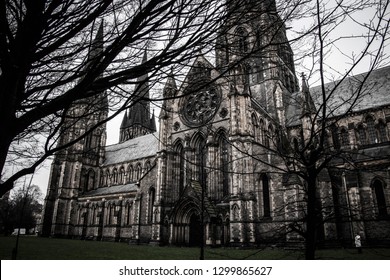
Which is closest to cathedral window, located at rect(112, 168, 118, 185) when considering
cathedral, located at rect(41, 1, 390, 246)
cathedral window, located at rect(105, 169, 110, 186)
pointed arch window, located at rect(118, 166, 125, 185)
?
pointed arch window, located at rect(118, 166, 125, 185)

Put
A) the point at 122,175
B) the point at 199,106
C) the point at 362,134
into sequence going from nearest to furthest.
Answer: the point at 362,134, the point at 199,106, the point at 122,175

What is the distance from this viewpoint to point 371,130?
25094 millimetres

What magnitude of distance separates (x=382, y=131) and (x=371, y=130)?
2.90 feet

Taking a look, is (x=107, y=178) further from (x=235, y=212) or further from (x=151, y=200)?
(x=235, y=212)

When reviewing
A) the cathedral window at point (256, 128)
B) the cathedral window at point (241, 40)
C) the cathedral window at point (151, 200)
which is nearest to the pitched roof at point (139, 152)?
the cathedral window at point (151, 200)

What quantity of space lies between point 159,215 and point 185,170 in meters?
4.61

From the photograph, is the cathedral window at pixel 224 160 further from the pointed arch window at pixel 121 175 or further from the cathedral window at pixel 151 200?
the pointed arch window at pixel 121 175

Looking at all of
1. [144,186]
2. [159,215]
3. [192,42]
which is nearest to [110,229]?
[144,186]

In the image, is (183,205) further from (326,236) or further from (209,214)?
(326,236)

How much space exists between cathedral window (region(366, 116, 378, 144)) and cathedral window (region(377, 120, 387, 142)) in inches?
17.4

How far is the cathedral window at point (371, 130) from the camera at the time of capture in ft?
81.4

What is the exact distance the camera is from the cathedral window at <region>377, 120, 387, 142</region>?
2416cm

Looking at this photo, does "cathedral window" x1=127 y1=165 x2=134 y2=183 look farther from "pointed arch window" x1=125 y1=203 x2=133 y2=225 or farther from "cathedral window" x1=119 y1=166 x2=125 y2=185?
"pointed arch window" x1=125 y1=203 x2=133 y2=225

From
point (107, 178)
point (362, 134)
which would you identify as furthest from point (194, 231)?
point (107, 178)
